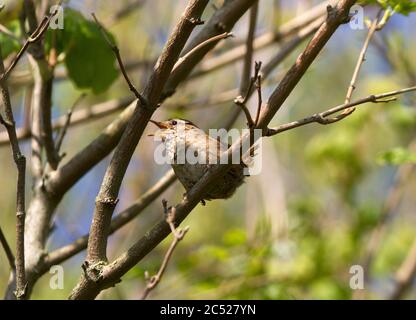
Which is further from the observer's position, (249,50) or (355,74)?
(249,50)

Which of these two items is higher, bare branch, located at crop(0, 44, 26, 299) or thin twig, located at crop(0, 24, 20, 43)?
thin twig, located at crop(0, 24, 20, 43)

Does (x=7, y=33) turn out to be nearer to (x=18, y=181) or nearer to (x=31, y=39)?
(x=31, y=39)

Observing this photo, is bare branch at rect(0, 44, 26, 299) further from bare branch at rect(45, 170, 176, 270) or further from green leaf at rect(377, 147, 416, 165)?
green leaf at rect(377, 147, 416, 165)

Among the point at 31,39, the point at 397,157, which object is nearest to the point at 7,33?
the point at 31,39

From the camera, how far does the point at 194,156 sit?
345 cm

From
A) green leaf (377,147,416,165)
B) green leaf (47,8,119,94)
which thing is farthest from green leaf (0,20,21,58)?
green leaf (377,147,416,165)

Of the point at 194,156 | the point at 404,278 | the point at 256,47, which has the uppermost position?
the point at 256,47

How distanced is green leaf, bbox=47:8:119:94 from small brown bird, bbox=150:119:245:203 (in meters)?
0.48

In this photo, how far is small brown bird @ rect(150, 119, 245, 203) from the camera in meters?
3.34

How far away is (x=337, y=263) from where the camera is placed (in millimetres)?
5863

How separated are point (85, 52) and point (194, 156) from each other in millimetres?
914

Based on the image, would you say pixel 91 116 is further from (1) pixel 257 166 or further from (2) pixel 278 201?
(2) pixel 278 201
